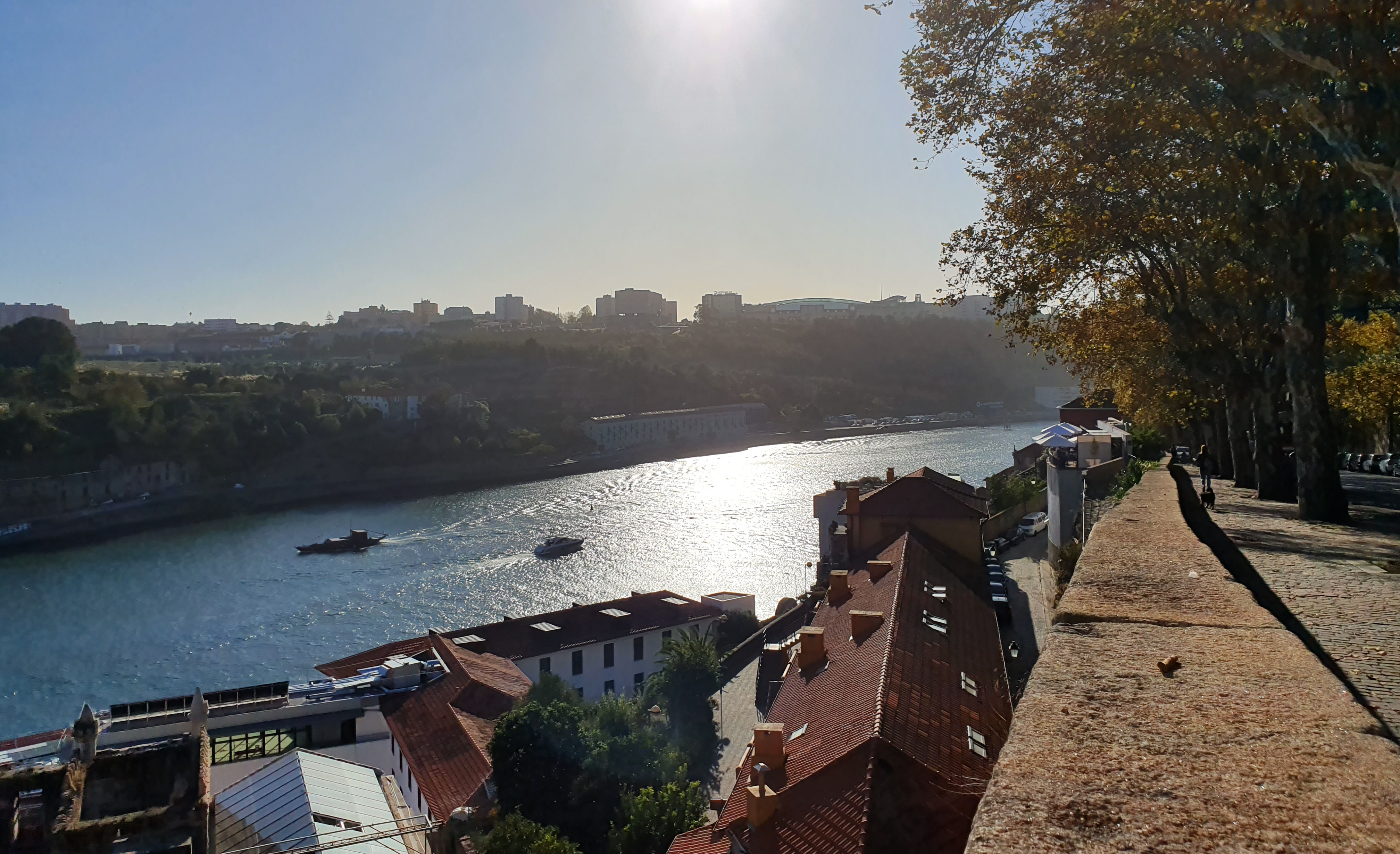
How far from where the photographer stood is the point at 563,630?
12344 millimetres

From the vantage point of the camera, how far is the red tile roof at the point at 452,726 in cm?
742

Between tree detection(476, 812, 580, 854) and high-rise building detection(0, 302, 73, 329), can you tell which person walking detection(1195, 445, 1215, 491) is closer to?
tree detection(476, 812, 580, 854)

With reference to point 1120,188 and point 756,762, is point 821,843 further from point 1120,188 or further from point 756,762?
point 1120,188

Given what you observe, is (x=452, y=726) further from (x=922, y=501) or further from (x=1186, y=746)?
(x=1186, y=746)

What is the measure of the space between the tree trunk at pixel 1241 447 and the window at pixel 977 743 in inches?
132

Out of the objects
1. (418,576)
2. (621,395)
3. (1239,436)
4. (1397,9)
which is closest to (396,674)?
(1239,436)

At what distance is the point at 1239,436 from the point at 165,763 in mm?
7013

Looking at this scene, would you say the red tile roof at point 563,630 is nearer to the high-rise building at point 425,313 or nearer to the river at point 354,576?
the river at point 354,576

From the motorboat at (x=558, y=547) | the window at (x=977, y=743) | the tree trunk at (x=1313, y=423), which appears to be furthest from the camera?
the motorboat at (x=558, y=547)

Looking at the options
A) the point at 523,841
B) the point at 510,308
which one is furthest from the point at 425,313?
the point at 523,841

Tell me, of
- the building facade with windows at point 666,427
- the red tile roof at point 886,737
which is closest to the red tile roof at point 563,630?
the red tile roof at point 886,737

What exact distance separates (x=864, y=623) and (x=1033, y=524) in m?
7.71

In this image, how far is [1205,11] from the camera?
3.20 meters

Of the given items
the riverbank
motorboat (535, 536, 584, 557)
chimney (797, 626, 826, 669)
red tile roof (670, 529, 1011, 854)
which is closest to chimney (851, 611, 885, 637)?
red tile roof (670, 529, 1011, 854)
